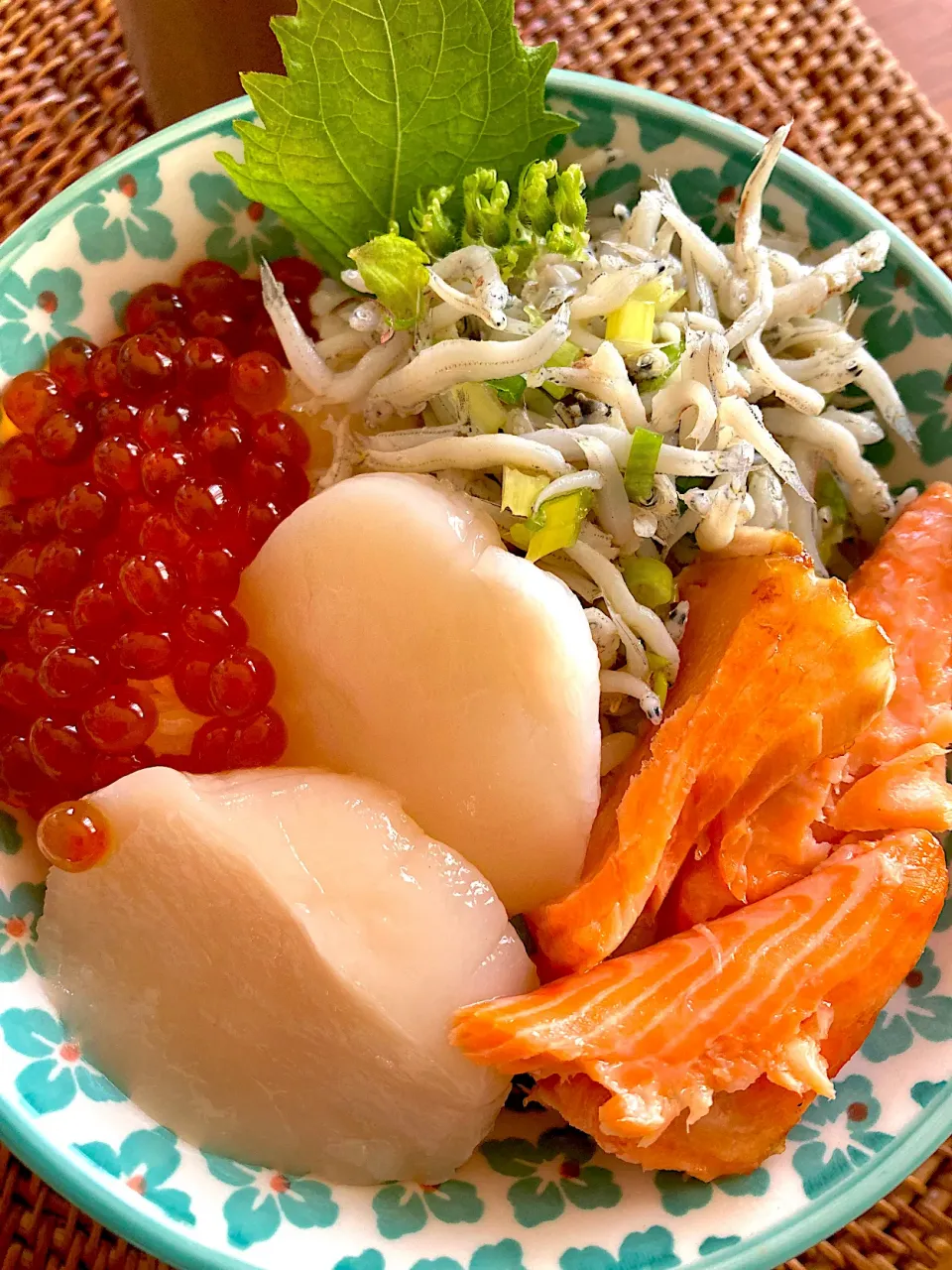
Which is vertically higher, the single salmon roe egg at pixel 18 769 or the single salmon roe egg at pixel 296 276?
the single salmon roe egg at pixel 296 276

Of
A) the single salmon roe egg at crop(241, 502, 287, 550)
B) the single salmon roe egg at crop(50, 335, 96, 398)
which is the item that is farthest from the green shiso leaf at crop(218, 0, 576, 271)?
the single salmon roe egg at crop(241, 502, 287, 550)

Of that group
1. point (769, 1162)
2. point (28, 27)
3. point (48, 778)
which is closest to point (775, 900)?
point (769, 1162)

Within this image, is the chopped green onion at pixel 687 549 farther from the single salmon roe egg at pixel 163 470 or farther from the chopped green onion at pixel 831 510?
the single salmon roe egg at pixel 163 470

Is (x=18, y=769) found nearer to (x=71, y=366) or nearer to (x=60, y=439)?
(x=60, y=439)

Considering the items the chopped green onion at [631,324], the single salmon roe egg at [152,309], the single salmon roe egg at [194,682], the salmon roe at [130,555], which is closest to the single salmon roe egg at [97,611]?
the salmon roe at [130,555]

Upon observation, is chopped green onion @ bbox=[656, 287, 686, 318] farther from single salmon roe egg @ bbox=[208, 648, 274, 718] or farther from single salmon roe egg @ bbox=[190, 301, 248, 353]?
single salmon roe egg @ bbox=[208, 648, 274, 718]

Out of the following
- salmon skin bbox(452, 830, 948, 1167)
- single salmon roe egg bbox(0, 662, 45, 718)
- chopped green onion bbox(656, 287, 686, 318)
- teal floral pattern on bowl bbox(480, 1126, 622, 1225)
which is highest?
chopped green onion bbox(656, 287, 686, 318)

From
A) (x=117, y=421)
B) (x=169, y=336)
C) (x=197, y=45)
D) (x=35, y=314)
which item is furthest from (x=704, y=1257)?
(x=197, y=45)
